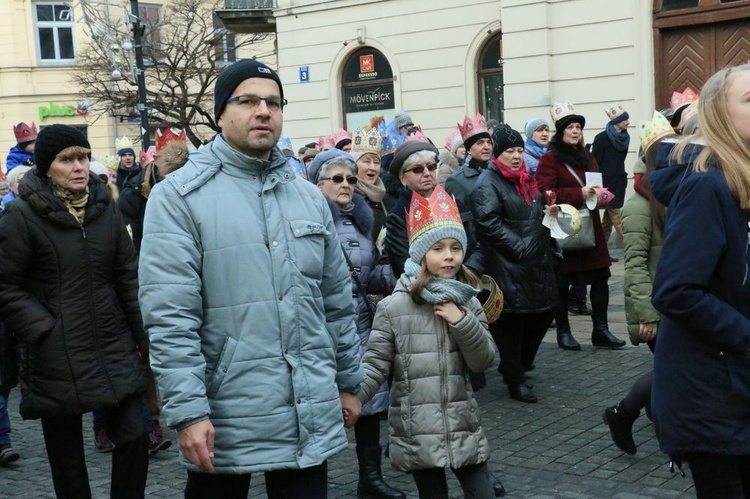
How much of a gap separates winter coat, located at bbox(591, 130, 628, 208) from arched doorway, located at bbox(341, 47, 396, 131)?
273 inches

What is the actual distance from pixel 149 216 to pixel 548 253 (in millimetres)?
4774

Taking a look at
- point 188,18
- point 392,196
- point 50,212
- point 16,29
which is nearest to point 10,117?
point 16,29

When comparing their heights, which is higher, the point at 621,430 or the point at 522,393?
the point at 621,430

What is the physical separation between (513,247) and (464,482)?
118 inches

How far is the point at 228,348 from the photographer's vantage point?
3.40 metres

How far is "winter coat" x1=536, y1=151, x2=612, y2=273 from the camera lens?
8.98 m

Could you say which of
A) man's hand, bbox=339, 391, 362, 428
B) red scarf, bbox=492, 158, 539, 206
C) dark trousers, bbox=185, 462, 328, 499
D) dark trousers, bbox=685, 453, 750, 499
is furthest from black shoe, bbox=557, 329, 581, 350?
dark trousers, bbox=185, 462, 328, 499

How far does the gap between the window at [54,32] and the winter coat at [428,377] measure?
120 feet

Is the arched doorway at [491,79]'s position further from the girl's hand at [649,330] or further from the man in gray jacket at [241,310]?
the man in gray jacket at [241,310]

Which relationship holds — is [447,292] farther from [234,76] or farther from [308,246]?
[234,76]

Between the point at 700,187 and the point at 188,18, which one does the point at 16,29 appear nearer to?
the point at 188,18

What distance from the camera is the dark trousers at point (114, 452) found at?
4902 millimetres

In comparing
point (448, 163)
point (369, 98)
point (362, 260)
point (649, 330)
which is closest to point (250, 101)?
point (362, 260)

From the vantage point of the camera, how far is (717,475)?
11.2 feet
